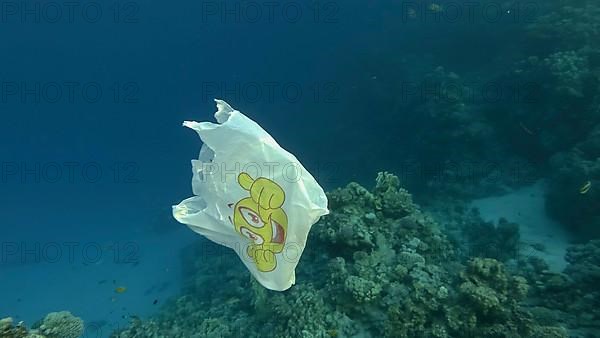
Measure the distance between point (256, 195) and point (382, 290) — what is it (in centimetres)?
334

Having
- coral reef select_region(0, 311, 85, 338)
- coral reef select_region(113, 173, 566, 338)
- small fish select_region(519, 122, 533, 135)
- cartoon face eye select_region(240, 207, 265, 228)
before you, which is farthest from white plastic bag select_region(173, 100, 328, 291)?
small fish select_region(519, 122, 533, 135)

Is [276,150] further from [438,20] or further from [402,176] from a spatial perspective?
[438,20]

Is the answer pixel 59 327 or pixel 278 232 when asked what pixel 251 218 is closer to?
pixel 278 232

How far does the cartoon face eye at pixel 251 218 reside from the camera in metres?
3.41

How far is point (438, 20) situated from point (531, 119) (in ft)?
49.7

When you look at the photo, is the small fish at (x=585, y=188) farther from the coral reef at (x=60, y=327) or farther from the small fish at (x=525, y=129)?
the coral reef at (x=60, y=327)

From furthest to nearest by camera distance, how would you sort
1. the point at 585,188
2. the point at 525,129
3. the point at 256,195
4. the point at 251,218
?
the point at 525,129
the point at 585,188
the point at 251,218
the point at 256,195

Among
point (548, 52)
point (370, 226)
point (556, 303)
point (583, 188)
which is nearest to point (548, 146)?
point (583, 188)

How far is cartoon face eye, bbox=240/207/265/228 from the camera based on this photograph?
341 cm

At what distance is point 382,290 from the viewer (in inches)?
238

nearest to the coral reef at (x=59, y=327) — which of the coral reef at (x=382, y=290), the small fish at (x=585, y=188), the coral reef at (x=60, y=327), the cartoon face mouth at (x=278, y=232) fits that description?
the coral reef at (x=60, y=327)

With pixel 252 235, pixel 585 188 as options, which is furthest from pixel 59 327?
pixel 585 188

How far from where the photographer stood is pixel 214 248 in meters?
16.0

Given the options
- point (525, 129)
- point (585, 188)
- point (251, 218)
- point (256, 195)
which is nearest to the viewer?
point (256, 195)
